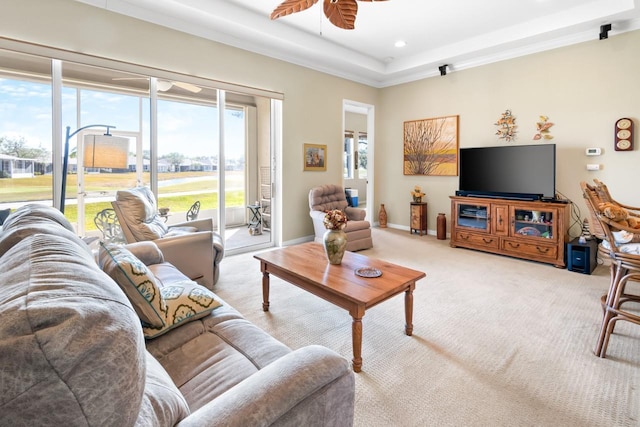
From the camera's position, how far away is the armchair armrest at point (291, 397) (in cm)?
85

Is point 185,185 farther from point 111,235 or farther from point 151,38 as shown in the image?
point 151,38

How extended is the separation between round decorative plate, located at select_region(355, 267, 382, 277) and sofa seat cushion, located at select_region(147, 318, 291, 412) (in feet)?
3.32

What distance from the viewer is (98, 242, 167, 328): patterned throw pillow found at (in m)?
1.42

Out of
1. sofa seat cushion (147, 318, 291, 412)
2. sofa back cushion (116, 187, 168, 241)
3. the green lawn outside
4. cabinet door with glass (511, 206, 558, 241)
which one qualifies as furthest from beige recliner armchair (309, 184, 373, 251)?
sofa seat cushion (147, 318, 291, 412)

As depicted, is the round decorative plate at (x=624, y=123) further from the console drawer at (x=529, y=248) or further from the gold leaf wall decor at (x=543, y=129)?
the console drawer at (x=529, y=248)

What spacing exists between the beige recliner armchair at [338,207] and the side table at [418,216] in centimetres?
121

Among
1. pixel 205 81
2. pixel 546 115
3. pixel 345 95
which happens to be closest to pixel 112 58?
pixel 205 81

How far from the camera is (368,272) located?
2.43 meters

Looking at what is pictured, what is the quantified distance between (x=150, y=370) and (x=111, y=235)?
3.39 metres

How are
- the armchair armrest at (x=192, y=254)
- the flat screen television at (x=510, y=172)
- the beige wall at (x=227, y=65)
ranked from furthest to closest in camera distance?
the flat screen television at (x=510, y=172) → the beige wall at (x=227, y=65) → the armchair armrest at (x=192, y=254)

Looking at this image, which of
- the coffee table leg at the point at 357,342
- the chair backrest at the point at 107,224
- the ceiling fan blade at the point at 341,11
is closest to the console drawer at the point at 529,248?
the coffee table leg at the point at 357,342

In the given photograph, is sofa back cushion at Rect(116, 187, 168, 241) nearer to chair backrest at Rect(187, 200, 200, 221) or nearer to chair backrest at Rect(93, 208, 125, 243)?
chair backrest at Rect(93, 208, 125, 243)

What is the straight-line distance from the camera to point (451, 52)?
5094 mm

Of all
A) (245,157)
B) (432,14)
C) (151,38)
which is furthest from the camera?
(245,157)
